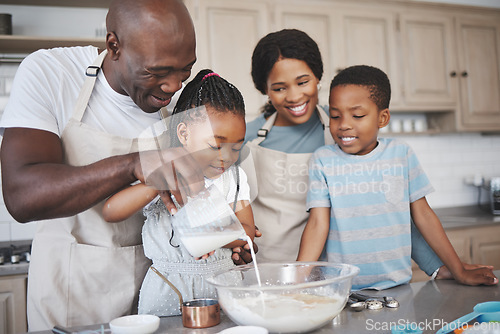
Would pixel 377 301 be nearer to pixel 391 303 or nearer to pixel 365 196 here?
pixel 391 303

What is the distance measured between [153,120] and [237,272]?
50 centimetres

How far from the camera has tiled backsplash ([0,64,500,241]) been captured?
373 centimetres

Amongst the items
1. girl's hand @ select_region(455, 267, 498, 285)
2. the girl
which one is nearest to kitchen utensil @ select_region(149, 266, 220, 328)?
the girl

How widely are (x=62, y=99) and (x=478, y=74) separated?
3.37m

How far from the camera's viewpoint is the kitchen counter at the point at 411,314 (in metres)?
0.85

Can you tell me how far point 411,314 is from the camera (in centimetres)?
91

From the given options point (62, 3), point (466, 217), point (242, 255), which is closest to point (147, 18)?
point (242, 255)

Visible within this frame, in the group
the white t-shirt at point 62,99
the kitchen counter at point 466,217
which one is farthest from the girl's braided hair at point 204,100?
the kitchen counter at point 466,217

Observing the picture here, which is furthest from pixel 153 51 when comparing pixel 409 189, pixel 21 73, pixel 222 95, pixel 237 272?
pixel 409 189

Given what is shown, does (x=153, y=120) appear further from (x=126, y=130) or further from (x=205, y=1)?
(x=205, y=1)

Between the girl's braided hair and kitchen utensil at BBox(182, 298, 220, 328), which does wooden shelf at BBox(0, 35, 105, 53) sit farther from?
kitchen utensil at BBox(182, 298, 220, 328)

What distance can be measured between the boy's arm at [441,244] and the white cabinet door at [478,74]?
2366 mm

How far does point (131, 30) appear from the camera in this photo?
999mm

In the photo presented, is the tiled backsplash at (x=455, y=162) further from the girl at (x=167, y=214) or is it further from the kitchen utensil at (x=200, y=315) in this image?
the kitchen utensil at (x=200, y=315)
